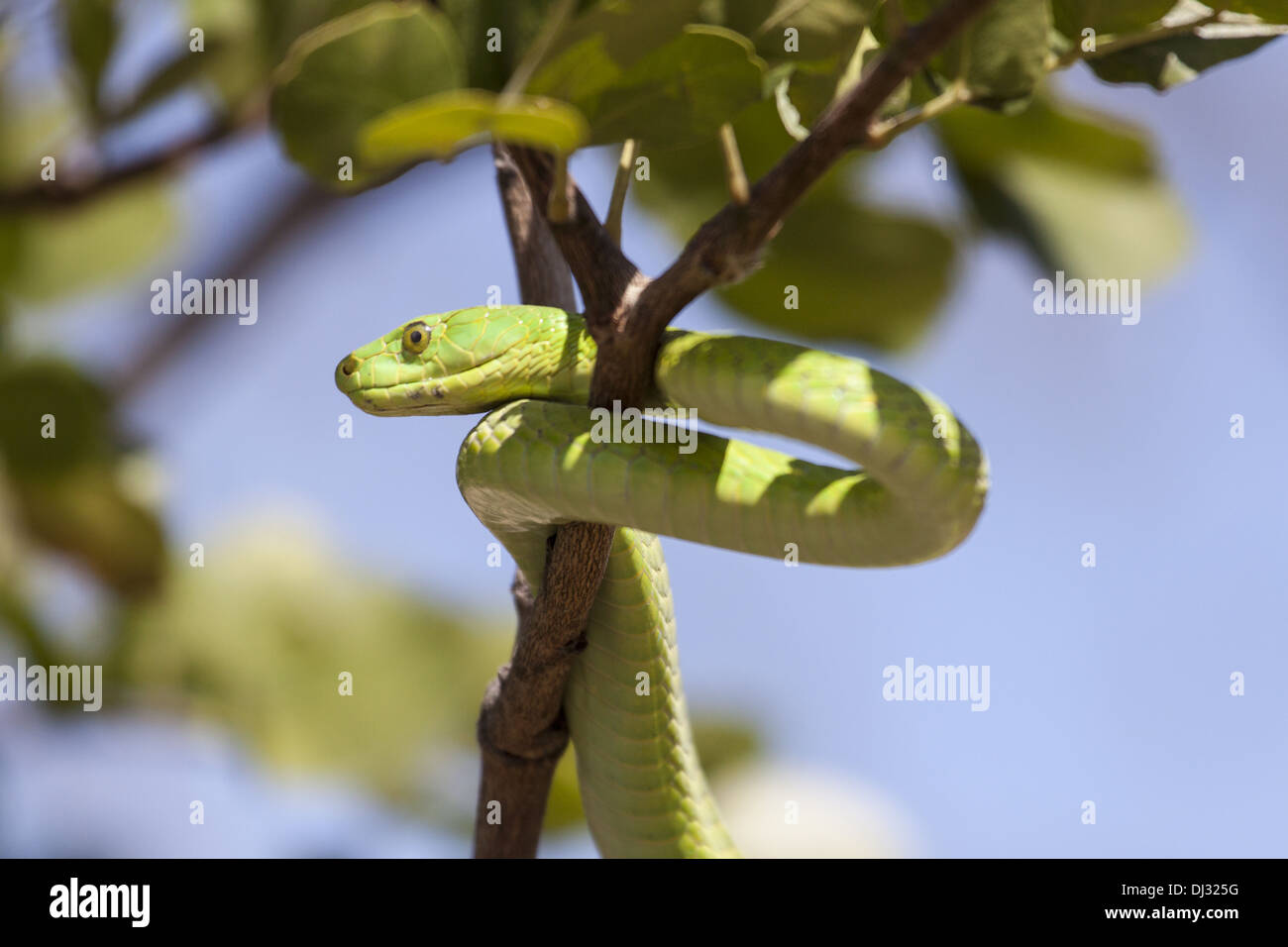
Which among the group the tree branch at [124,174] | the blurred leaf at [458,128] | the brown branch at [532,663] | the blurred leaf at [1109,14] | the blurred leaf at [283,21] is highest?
the blurred leaf at [283,21]

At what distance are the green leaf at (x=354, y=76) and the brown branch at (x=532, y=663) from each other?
2.72 feet

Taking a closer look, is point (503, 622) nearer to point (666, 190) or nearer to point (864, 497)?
point (666, 190)

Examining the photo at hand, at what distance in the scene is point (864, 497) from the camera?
1.79 metres

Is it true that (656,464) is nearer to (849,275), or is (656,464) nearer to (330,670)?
(849,275)

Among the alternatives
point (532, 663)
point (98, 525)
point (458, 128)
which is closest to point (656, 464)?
point (532, 663)

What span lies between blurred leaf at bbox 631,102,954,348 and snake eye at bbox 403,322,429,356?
28.0 inches

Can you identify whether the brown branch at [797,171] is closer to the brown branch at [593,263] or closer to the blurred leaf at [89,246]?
the brown branch at [593,263]

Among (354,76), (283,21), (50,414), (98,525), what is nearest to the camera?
(354,76)

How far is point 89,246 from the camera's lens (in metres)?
4.04

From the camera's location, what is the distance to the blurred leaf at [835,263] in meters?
2.74

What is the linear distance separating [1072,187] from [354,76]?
2165mm

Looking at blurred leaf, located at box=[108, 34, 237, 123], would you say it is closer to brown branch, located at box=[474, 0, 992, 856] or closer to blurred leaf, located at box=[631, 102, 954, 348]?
brown branch, located at box=[474, 0, 992, 856]

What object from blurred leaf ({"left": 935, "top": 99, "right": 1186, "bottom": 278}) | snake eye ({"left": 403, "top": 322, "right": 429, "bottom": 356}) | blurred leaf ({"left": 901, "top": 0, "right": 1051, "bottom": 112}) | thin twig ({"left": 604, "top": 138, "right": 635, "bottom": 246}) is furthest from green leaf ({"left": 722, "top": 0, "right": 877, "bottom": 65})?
blurred leaf ({"left": 935, "top": 99, "right": 1186, "bottom": 278})

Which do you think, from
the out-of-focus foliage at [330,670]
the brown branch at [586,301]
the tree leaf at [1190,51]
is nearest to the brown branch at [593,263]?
the brown branch at [586,301]
